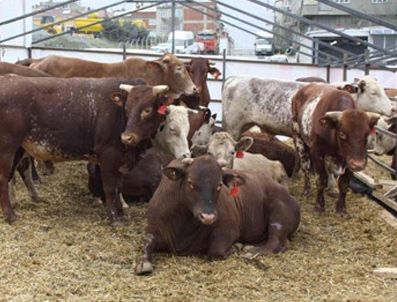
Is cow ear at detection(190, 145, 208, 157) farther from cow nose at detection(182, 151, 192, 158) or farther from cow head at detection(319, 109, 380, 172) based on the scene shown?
cow head at detection(319, 109, 380, 172)

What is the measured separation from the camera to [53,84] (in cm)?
604

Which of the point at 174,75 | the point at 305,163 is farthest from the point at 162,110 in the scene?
the point at 174,75

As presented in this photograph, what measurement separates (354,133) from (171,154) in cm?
176

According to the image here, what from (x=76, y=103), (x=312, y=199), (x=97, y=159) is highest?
(x=76, y=103)

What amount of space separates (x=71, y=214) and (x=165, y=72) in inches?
109

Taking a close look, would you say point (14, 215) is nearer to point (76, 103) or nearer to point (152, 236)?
point (76, 103)

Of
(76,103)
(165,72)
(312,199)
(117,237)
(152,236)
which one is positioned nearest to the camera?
(152,236)

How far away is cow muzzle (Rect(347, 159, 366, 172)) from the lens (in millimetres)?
5980

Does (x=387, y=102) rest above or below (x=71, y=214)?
above

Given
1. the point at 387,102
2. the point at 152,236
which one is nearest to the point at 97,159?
the point at 152,236

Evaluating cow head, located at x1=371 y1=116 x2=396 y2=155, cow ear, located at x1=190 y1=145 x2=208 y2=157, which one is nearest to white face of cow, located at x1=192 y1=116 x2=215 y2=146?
cow ear, located at x1=190 y1=145 x2=208 y2=157

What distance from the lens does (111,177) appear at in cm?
602

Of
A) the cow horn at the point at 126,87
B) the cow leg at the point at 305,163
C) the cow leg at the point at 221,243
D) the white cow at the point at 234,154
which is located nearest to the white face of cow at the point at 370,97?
the cow leg at the point at 305,163

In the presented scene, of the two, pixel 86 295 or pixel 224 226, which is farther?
pixel 224 226
